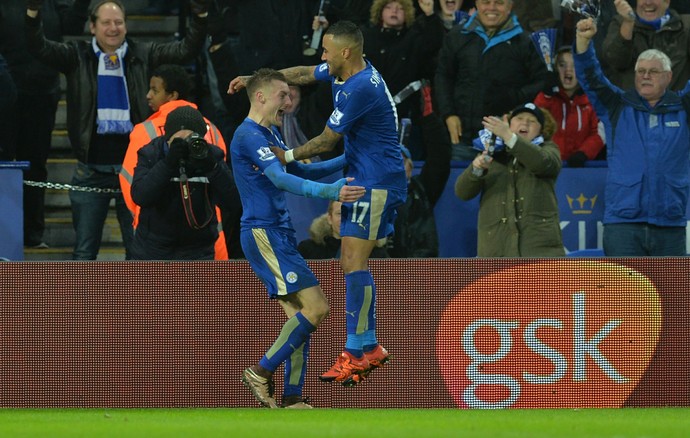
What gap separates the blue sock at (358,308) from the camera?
993cm

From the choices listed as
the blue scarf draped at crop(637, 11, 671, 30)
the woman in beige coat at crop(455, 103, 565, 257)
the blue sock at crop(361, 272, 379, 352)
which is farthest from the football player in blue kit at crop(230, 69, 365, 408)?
the blue scarf draped at crop(637, 11, 671, 30)

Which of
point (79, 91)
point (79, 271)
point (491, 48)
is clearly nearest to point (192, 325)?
point (79, 271)

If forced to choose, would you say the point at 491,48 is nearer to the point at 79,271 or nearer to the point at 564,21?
the point at 564,21

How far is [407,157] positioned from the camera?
12750 millimetres

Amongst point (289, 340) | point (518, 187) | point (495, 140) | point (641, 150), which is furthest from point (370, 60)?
point (289, 340)

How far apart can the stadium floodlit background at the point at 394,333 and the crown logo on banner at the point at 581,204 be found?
2.40 m

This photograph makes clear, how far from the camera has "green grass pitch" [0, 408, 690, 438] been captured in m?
7.82

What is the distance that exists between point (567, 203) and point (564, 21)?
7.23 feet

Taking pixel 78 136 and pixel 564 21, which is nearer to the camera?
pixel 78 136

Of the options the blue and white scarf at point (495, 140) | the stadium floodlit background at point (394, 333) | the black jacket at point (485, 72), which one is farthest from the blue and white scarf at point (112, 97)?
the blue and white scarf at point (495, 140)

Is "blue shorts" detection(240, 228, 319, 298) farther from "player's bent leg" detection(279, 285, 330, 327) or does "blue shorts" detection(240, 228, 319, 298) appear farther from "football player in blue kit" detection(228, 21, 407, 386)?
"football player in blue kit" detection(228, 21, 407, 386)

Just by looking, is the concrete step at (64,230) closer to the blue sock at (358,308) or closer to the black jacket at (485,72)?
the black jacket at (485,72)

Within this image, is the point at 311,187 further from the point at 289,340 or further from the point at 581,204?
the point at 581,204

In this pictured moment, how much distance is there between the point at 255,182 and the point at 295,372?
142 centimetres
